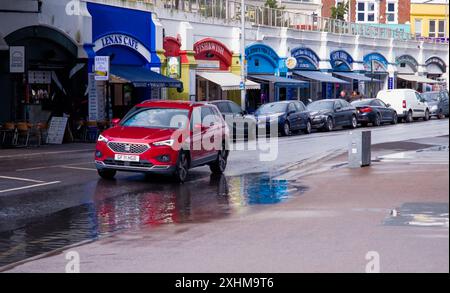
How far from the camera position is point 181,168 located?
18469 millimetres

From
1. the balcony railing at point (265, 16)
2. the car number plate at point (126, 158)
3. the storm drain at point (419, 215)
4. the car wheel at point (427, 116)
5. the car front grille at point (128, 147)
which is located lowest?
the car wheel at point (427, 116)

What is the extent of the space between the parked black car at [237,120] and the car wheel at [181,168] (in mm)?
14381

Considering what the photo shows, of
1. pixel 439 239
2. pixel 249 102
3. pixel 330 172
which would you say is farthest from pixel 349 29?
pixel 439 239

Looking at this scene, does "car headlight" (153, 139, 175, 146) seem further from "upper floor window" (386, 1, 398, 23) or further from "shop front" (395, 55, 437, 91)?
"upper floor window" (386, 1, 398, 23)

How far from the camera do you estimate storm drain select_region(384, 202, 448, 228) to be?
10953 mm

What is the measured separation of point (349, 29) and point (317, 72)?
7.48 m

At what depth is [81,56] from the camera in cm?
3300

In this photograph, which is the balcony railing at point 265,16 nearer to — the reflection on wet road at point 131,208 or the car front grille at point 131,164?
the car front grille at point 131,164

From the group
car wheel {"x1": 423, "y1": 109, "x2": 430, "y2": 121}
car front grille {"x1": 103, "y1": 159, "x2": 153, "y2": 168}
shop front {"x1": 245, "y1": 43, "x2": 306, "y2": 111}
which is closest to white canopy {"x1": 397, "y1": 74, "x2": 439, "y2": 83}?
car wheel {"x1": 423, "y1": 109, "x2": 430, "y2": 121}

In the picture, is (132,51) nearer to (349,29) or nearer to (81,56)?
(81,56)

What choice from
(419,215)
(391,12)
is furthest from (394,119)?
(391,12)

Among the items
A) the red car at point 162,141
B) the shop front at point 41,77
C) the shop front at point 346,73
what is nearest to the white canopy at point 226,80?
the shop front at point 41,77

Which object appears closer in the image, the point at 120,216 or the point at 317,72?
the point at 120,216

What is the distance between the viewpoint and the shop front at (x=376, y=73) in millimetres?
65688
